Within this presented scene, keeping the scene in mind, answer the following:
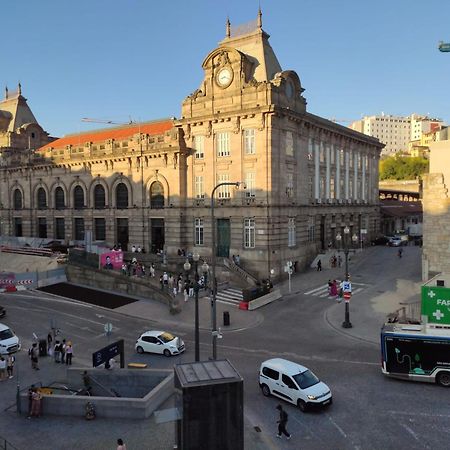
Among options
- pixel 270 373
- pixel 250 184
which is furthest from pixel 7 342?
pixel 250 184

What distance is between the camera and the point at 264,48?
154 ft

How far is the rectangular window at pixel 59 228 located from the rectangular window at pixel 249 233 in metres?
30.7

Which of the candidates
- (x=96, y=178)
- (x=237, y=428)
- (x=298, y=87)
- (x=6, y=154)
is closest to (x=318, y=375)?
(x=237, y=428)

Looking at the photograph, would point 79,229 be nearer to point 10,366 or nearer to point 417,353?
point 10,366

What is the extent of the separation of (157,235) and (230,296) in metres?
16.2

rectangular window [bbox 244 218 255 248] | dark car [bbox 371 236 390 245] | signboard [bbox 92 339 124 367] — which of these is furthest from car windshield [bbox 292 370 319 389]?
dark car [bbox 371 236 390 245]

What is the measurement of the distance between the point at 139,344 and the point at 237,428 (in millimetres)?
14404

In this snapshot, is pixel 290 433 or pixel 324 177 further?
pixel 324 177

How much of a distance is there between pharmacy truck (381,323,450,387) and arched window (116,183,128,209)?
133 ft

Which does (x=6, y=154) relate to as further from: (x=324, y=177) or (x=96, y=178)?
(x=324, y=177)

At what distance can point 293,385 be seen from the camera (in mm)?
18594

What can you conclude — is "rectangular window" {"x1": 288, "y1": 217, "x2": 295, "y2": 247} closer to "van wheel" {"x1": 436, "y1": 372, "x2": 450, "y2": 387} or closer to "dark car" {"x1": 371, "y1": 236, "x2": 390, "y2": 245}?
"dark car" {"x1": 371, "y1": 236, "x2": 390, "y2": 245}

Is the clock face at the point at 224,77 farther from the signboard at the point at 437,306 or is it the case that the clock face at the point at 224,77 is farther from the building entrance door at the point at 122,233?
the signboard at the point at 437,306

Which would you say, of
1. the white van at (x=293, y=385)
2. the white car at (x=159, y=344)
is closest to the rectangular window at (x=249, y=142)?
the white car at (x=159, y=344)
